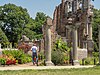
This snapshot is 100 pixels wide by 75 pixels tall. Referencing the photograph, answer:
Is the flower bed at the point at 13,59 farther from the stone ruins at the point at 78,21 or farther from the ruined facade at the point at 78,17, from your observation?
the ruined facade at the point at 78,17

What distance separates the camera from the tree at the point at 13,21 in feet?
259

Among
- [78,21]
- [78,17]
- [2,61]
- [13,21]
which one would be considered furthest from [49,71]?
[13,21]

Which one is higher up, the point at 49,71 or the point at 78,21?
the point at 78,21

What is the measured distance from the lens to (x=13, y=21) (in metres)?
79.2

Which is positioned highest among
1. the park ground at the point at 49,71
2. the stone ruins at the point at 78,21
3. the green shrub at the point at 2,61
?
the stone ruins at the point at 78,21

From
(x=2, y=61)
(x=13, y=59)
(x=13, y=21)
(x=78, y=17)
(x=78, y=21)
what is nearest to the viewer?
(x=2, y=61)

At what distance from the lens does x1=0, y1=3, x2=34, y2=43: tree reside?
7905 centimetres

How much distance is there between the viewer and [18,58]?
86.1 ft

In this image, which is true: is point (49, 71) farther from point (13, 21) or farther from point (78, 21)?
point (13, 21)

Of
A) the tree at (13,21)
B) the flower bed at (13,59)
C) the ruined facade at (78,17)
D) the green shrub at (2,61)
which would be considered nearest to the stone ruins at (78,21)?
the ruined facade at (78,17)

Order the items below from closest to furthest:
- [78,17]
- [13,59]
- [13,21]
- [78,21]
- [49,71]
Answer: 1. [49,71]
2. [13,59]
3. [78,21]
4. [78,17]
5. [13,21]

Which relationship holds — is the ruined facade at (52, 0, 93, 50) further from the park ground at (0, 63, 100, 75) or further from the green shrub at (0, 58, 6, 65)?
the park ground at (0, 63, 100, 75)

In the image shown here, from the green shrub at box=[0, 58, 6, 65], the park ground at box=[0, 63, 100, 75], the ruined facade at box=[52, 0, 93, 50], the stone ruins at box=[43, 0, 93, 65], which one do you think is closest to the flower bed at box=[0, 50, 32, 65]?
the green shrub at box=[0, 58, 6, 65]

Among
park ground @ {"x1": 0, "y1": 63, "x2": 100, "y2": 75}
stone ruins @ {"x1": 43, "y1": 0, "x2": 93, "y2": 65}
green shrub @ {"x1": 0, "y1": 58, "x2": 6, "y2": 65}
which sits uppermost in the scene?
stone ruins @ {"x1": 43, "y1": 0, "x2": 93, "y2": 65}
